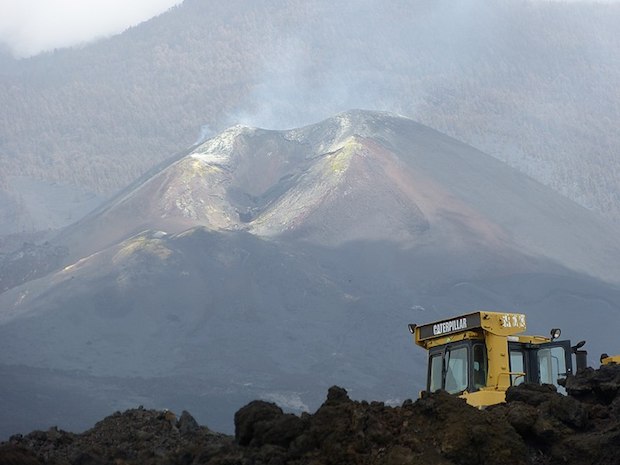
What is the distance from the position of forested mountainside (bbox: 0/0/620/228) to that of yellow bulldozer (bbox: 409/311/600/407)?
287ft

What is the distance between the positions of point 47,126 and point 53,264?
53.5 metres

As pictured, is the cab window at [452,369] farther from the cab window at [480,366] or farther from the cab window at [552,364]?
the cab window at [552,364]

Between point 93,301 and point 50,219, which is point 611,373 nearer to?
point 93,301

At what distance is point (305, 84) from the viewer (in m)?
129

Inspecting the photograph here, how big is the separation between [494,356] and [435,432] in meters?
3.13

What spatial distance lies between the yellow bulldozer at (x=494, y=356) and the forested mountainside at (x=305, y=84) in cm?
8760

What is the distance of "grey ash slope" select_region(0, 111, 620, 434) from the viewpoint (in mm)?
58344

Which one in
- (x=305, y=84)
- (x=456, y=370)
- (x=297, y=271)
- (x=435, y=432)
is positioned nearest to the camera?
(x=435, y=432)

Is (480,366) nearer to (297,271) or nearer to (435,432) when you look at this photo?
(435,432)

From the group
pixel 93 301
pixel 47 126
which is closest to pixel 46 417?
pixel 93 301

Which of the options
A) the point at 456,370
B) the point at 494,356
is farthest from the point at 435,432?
the point at 456,370

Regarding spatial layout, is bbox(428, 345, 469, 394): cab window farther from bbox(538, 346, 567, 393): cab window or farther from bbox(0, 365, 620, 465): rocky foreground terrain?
bbox(0, 365, 620, 465): rocky foreground terrain

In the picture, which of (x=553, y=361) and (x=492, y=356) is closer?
(x=492, y=356)

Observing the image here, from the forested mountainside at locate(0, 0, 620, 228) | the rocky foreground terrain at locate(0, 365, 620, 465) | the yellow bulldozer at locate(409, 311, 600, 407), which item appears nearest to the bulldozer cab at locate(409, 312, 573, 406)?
the yellow bulldozer at locate(409, 311, 600, 407)
